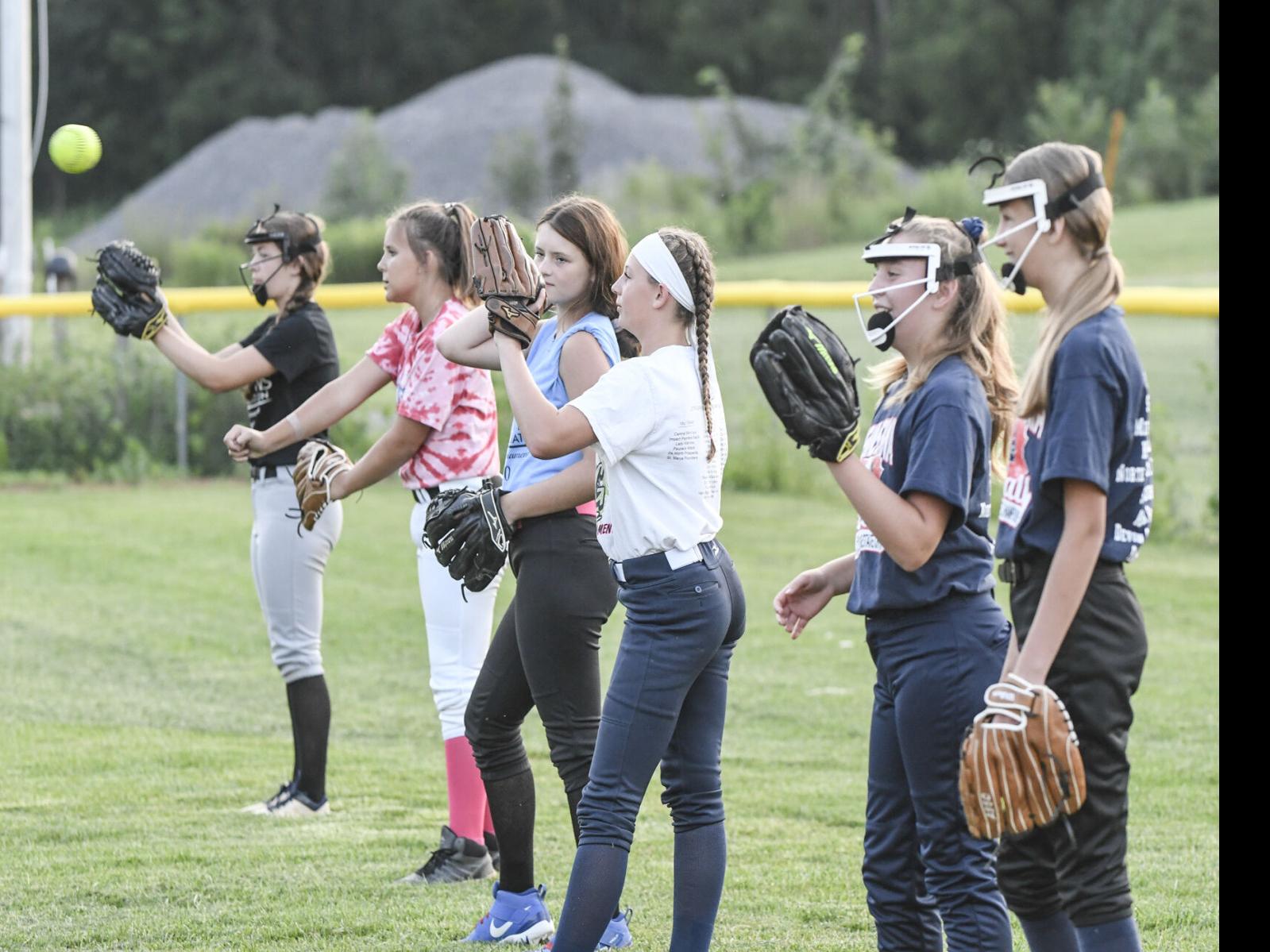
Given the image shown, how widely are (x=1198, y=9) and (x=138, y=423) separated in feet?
133

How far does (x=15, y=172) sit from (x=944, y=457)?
12526 mm

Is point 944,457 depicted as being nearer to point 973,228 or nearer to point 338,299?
point 973,228

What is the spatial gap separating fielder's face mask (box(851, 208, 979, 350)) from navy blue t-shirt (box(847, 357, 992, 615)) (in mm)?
136

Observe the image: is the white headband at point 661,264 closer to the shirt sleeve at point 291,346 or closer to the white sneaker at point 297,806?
the shirt sleeve at point 291,346

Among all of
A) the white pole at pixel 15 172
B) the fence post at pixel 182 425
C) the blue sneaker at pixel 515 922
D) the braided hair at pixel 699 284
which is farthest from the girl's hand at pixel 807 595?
the white pole at pixel 15 172

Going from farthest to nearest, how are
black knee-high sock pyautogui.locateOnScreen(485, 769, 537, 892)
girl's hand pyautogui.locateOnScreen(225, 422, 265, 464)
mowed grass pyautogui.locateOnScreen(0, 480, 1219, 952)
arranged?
girl's hand pyautogui.locateOnScreen(225, 422, 265, 464) → mowed grass pyautogui.locateOnScreen(0, 480, 1219, 952) → black knee-high sock pyautogui.locateOnScreen(485, 769, 537, 892)

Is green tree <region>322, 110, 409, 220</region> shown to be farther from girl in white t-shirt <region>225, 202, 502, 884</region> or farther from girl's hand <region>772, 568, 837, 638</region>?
girl's hand <region>772, 568, 837, 638</region>

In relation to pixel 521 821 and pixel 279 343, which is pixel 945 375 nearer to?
pixel 521 821

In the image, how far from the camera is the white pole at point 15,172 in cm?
1373

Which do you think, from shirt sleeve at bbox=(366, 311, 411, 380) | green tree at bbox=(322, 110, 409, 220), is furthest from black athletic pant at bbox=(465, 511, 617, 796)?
green tree at bbox=(322, 110, 409, 220)

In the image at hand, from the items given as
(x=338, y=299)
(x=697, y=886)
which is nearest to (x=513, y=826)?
(x=697, y=886)

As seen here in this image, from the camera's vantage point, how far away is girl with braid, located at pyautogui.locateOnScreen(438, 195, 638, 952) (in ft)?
13.5

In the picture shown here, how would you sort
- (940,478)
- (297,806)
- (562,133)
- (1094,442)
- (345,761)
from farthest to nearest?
(562,133), (345,761), (297,806), (940,478), (1094,442)

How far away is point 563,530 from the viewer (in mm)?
4207
